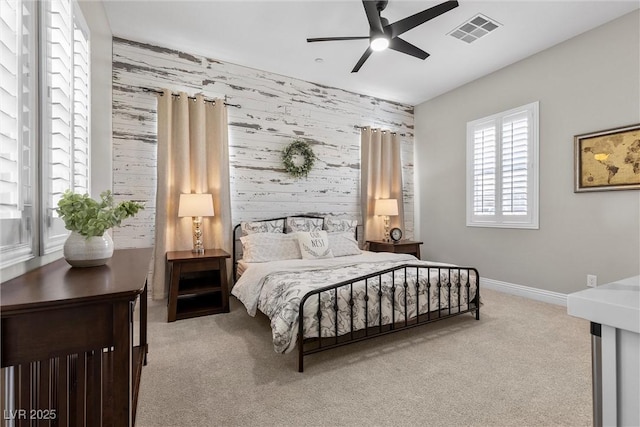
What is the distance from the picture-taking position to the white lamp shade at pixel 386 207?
4.84 metres

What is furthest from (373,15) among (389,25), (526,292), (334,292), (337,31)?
(526,292)

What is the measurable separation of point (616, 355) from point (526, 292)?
12.9 ft

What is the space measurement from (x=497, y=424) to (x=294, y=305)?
53.6 inches

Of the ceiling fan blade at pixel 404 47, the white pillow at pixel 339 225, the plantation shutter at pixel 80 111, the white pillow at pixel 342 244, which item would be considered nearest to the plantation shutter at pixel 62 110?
the plantation shutter at pixel 80 111

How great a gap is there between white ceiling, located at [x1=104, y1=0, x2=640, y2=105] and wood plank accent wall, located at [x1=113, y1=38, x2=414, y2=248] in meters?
0.21

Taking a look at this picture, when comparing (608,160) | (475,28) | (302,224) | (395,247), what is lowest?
(395,247)

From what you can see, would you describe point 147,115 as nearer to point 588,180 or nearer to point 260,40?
point 260,40

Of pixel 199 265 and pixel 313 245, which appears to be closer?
pixel 199 265

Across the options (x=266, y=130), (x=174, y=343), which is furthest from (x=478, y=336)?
(x=266, y=130)

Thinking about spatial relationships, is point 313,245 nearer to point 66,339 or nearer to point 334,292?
point 334,292

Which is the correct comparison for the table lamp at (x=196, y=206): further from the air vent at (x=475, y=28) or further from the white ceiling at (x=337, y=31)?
the air vent at (x=475, y=28)

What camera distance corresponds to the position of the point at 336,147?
192 inches

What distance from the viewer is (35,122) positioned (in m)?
1.32

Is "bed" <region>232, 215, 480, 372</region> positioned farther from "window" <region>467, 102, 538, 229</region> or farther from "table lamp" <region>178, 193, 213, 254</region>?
"window" <region>467, 102, 538, 229</region>
